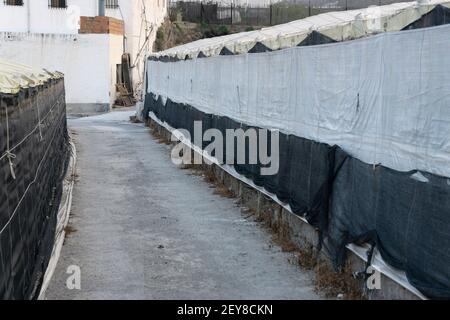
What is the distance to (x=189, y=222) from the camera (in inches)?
359

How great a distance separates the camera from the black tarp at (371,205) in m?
4.52

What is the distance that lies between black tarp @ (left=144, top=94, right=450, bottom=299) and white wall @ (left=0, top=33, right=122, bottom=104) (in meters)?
21.7

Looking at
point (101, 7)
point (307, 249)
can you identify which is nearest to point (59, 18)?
point (101, 7)

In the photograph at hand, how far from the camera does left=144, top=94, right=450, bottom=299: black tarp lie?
4520 mm

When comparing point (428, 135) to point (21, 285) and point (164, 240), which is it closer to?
point (21, 285)

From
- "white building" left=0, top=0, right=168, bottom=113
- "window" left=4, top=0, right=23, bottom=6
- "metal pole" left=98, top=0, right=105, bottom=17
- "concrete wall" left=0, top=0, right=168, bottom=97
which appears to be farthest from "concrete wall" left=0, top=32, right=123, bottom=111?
"window" left=4, top=0, right=23, bottom=6

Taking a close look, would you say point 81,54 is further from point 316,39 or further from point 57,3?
point 316,39

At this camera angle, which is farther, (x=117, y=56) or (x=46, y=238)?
(x=117, y=56)

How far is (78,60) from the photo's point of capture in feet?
95.5

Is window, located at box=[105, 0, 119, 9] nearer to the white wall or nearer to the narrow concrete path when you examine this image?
the white wall

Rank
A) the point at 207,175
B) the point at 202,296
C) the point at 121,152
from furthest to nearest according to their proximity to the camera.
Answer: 1. the point at 121,152
2. the point at 207,175
3. the point at 202,296

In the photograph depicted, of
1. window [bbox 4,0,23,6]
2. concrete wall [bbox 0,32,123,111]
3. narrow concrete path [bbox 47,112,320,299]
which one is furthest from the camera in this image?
window [bbox 4,0,23,6]
